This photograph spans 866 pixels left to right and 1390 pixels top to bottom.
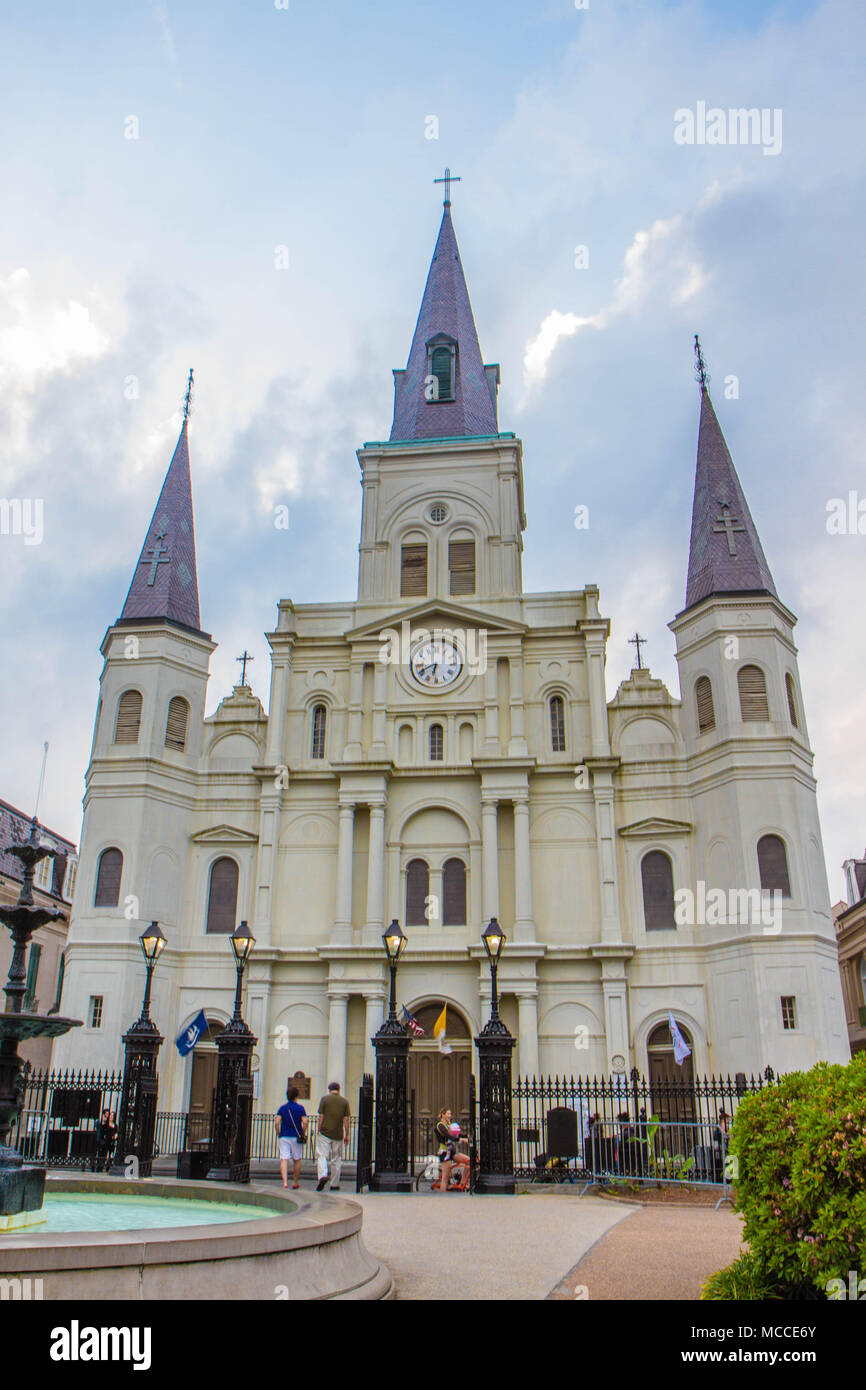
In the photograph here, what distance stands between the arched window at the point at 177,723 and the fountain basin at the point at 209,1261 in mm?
26264

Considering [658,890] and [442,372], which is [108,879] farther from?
[442,372]

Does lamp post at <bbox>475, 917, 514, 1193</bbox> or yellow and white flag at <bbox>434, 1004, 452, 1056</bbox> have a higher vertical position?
yellow and white flag at <bbox>434, 1004, 452, 1056</bbox>

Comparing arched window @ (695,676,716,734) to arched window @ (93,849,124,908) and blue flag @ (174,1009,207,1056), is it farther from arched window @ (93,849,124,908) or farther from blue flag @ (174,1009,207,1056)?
arched window @ (93,849,124,908)

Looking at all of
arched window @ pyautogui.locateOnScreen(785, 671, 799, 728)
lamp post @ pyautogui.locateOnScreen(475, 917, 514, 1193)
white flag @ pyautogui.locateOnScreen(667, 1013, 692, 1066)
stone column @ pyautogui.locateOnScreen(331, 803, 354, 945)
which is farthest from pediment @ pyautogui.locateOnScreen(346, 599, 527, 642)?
lamp post @ pyautogui.locateOnScreen(475, 917, 514, 1193)

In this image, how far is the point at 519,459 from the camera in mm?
38375

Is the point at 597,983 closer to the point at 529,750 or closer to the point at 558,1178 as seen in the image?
the point at 529,750

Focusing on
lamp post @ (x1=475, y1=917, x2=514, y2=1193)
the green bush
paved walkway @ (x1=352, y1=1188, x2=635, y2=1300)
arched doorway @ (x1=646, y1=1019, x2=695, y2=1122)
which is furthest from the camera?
arched doorway @ (x1=646, y1=1019, x2=695, y2=1122)

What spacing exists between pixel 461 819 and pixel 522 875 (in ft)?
9.91

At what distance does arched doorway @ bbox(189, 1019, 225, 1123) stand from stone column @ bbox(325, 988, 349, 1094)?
3.51m

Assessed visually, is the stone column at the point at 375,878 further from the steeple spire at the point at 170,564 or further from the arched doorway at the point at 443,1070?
the steeple spire at the point at 170,564

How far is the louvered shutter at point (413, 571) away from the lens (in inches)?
1438

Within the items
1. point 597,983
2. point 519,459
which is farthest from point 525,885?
point 519,459

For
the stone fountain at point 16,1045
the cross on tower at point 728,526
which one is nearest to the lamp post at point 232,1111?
the stone fountain at point 16,1045

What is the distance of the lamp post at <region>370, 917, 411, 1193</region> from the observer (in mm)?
18438
